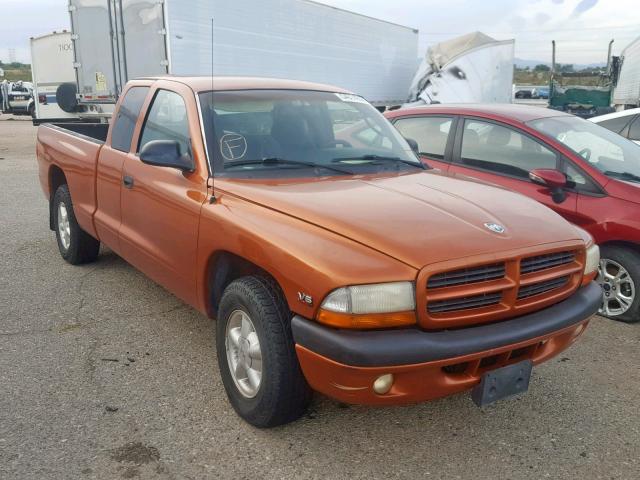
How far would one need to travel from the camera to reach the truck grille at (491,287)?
2.57 m

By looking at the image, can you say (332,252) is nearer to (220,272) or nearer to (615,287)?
(220,272)

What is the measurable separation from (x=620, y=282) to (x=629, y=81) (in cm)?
1590

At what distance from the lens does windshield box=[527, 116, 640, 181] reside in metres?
4.95

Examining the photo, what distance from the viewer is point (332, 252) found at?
261cm

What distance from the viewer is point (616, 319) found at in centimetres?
471

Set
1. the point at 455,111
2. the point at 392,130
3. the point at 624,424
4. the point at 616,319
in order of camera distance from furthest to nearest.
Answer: the point at 455,111 → the point at 616,319 → the point at 392,130 → the point at 624,424

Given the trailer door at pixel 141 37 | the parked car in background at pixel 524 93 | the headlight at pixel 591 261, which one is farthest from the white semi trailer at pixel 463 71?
the parked car in background at pixel 524 93

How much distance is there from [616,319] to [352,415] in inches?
102

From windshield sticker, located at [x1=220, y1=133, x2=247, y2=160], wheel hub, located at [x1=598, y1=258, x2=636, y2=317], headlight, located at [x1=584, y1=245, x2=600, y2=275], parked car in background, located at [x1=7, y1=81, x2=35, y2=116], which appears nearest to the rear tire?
windshield sticker, located at [x1=220, y1=133, x2=247, y2=160]

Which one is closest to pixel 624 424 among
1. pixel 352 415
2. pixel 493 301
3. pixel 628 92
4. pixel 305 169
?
pixel 493 301

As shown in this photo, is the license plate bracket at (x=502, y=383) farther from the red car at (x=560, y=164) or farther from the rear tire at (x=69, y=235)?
the rear tire at (x=69, y=235)

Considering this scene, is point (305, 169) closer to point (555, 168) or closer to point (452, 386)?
A: point (452, 386)

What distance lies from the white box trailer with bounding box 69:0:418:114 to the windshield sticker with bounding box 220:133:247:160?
6886 mm

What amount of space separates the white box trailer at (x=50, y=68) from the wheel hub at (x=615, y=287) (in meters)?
17.0
